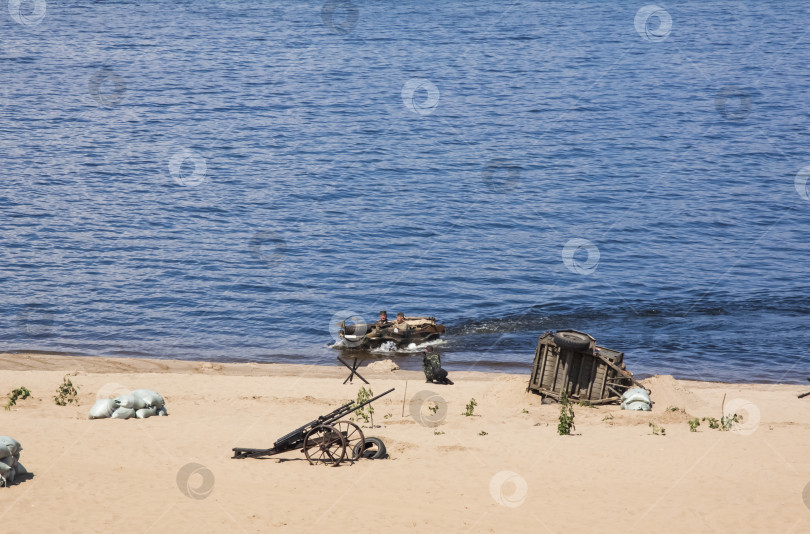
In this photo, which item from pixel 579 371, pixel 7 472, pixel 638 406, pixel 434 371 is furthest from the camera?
pixel 434 371

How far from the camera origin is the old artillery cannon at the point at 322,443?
20.3m

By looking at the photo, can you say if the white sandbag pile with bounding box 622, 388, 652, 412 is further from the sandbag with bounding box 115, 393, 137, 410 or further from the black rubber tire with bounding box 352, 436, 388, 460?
the sandbag with bounding box 115, 393, 137, 410

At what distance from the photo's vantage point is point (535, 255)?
4553cm

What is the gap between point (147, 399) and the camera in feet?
77.6

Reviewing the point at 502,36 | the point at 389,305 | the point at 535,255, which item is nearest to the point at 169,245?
the point at 389,305

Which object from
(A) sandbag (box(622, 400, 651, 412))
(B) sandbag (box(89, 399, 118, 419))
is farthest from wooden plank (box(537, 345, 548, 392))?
(B) sandbag (box(89, 399, 118, 419))

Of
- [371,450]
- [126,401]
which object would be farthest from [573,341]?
[126,401]

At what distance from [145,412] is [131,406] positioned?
416 mm

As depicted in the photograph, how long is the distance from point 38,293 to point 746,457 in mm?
30708

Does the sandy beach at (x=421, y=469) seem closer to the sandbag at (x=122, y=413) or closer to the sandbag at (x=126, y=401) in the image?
the sandbag at (x=122, y=413)

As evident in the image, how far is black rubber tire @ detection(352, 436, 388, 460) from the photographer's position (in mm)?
20703

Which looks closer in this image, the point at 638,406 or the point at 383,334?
the point at 638,406

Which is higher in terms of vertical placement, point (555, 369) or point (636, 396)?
point (555, 369)

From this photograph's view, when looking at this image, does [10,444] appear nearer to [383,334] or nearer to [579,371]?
[579,371]
